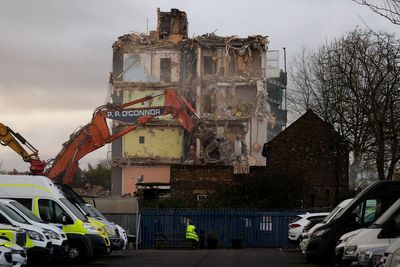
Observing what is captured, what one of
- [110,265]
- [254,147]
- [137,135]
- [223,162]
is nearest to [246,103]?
[254,147]

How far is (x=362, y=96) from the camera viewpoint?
43438 millimetres

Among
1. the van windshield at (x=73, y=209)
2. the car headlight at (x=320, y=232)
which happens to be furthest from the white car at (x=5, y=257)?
the car headlight at (x=320, y=232)

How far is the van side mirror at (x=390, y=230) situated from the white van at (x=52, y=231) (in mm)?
9782

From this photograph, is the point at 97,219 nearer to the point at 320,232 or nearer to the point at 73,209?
the point at 73,209

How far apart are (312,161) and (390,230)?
129 ft

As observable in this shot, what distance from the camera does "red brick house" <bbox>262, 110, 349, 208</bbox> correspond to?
5328 cm

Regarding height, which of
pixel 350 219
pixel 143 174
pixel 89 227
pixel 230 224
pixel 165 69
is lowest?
pixel 230 224

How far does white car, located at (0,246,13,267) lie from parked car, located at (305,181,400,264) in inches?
378

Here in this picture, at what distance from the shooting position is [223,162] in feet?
197

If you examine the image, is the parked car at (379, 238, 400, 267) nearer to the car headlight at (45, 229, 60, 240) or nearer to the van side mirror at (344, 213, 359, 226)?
the van side mirror at (344, 213, 359, 226)

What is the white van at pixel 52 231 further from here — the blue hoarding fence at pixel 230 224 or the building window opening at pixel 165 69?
the building window opening at pixel 165 69

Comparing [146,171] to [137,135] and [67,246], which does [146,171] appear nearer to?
[137,135]

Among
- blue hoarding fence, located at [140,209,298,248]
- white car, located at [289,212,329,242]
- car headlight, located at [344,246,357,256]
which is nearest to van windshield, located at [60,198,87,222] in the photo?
car headlight, located at [344,246,357,256]

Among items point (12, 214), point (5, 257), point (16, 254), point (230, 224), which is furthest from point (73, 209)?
point (230, 224)
